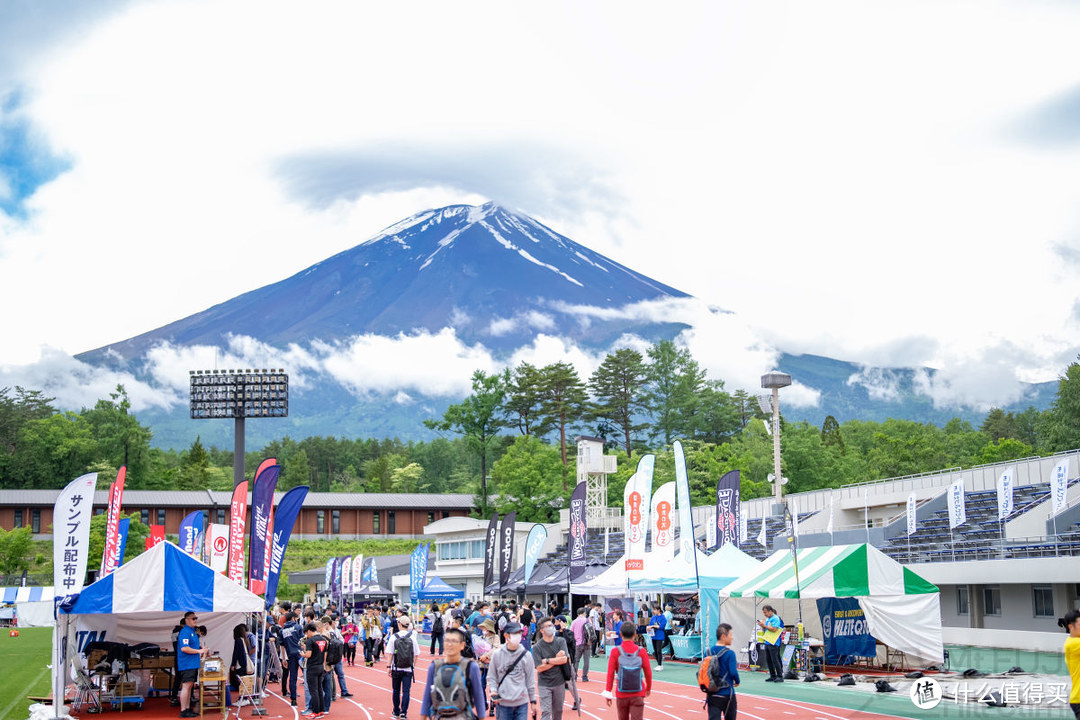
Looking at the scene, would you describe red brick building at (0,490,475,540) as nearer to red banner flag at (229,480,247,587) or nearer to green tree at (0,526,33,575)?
green tree at (0,526,33,575)

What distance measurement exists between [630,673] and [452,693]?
290 centimetres

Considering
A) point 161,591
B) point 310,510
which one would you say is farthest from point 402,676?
point 310,510

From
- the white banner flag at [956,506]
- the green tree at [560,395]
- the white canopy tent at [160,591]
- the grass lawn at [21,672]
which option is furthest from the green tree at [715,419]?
the white canopy tent at [160,591]

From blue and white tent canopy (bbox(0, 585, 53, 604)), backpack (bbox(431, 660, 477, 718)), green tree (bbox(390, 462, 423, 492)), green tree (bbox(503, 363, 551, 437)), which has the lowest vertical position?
blue and white tent canopy (bbox(0, 585, 53, 604))

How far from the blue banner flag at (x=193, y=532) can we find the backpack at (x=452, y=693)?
2654 centimetres

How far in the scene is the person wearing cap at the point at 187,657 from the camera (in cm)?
1712

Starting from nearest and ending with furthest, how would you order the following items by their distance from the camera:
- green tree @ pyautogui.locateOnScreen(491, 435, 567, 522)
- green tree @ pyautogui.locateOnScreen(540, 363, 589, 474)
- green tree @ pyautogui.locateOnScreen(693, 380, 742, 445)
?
green tree @ pyautogui.locateOnScreen(491, 435, 567, 522)
green tree @ pyautogui.locateOnScreen(540, 363, 589, 474)
green tree @ pyautogui.locateOnScreen(693, 380, 742, 445)

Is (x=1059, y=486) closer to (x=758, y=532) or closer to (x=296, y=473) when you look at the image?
(x=758, y=532)

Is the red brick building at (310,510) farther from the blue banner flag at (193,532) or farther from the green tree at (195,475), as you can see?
the blue banner flag at (193,532)

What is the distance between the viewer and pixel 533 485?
2975 inches

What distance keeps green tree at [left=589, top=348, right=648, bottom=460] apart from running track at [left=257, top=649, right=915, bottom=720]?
80010mm

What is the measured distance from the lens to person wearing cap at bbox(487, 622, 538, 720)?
10.9 meters

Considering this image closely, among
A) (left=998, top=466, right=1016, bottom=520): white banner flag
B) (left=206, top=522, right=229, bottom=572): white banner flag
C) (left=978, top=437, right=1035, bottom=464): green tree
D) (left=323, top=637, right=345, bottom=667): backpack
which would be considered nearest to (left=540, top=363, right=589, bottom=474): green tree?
(left=978, top=437, right=1035, bottom=464): green tree

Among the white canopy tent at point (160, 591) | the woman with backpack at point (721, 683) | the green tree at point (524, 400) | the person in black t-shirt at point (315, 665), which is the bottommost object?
the person in black t-shirt at point (315, 665)
